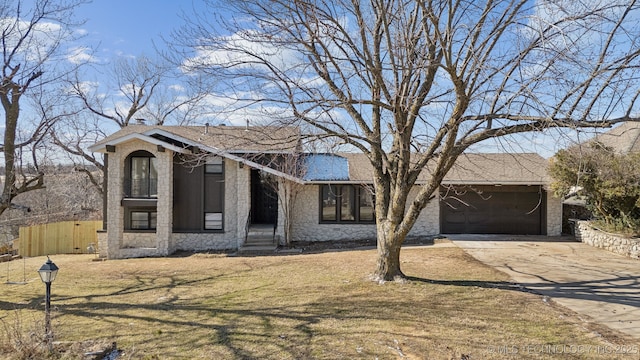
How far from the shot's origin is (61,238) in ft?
62.1

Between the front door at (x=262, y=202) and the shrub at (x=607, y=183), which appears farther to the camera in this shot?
the front door at (x=262, y=202)

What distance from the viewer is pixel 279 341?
5344 mm

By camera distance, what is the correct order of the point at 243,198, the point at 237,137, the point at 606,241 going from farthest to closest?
1. the point at 243,198
2. the point at 606,241
3. the point at 237,137

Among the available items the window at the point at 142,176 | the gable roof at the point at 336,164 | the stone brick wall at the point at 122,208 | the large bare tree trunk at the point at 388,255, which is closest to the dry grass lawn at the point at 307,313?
the large bare tree trunk at the point at 388,255

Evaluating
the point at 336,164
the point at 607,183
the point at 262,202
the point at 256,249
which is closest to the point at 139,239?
the point at 256,249

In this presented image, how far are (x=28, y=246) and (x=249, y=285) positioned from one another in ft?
50.7

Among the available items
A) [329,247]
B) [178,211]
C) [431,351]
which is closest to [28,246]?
[178,211]

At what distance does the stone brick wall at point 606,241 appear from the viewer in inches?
465

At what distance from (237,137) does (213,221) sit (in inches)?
340

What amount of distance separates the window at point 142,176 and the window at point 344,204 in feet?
22.4

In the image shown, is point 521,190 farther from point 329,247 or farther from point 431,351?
point 431,351

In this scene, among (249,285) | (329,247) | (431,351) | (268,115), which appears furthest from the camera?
(329,247)

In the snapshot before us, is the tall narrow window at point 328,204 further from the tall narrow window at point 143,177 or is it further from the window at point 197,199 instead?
the tall narrow window at point 143,177

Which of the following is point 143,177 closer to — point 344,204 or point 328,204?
point 328,204
